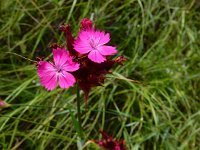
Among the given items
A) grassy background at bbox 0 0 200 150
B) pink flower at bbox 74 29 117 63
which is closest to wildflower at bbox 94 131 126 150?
grassy background at bbox 0 0 200 150

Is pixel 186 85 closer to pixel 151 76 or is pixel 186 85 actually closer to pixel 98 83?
pixel 151 76

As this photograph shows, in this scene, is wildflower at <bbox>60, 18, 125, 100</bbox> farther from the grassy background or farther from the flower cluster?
the grassy background

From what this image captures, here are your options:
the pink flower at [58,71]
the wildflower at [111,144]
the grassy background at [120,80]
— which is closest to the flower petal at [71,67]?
the pink flower at [58,71]

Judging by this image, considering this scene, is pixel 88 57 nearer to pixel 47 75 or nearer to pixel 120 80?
pixel 47 75

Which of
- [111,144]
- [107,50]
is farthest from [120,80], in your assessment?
[107,50]

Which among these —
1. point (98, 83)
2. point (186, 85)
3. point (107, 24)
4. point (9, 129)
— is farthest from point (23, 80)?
point (98, 83)
